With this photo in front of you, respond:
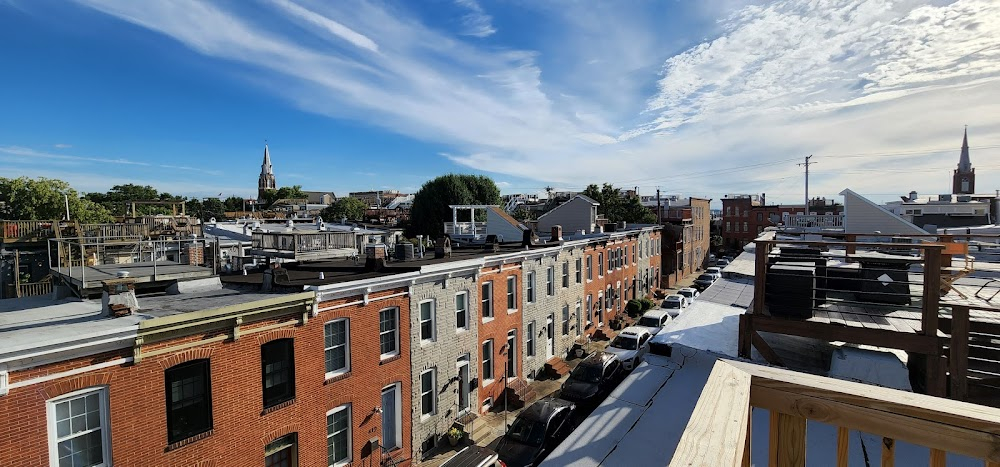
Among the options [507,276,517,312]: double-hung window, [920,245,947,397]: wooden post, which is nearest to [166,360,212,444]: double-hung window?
[507,276,517,312]: double-hung window

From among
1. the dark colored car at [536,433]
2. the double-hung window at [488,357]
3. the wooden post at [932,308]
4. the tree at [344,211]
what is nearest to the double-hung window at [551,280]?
the double-hung window at [488,357]

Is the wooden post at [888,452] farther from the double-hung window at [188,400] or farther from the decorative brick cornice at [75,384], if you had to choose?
the double-hung window at [188,400]

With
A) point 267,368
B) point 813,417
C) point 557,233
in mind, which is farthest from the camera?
point 557,233

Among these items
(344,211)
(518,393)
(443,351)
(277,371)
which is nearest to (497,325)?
(518,393)

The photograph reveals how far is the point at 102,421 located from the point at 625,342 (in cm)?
2084

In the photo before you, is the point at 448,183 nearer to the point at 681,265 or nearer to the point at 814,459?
the point at 681,265

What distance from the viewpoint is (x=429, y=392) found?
1664 centimetres

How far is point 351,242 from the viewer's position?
67.8 ft

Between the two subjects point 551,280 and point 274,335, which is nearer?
point 274,335

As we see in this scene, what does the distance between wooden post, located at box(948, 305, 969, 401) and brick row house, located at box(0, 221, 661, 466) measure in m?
13.5

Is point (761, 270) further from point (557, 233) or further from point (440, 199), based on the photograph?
point (440, 199)

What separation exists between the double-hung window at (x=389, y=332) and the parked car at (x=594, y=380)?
7800 millimetres

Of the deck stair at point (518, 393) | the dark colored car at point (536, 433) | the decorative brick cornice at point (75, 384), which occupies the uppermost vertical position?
the decorative brick cornice at point (75, 384)

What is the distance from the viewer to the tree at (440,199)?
55031 millimetres
